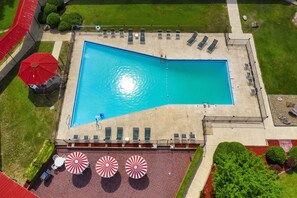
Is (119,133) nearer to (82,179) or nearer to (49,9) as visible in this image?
(82,179)

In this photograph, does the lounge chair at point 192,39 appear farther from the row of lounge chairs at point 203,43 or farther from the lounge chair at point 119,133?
the lounge chair at point 119,133

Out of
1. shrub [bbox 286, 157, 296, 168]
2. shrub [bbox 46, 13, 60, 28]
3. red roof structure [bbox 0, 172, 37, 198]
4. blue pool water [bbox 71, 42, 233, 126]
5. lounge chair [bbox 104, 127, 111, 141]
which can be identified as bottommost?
red roof structure [bbox 0, 172, 37, 198]

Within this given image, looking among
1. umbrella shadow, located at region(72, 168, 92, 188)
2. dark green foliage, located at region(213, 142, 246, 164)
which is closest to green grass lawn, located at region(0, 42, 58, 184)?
umbrella shadow, located at region(72, 168, 92, 188)

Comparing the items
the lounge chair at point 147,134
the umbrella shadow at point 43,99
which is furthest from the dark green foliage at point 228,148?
the umbrella shadow at point 43,99

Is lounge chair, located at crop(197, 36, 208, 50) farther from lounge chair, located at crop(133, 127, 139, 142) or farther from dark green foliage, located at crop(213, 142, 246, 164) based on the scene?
lounge chair, located at crop(133, 127, 139, 142)

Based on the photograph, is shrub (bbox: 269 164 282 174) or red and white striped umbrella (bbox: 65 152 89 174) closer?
red and white striped umbrella (bbox: 65 152 89 174)

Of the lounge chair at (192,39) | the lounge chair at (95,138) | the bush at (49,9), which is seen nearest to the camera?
the lounge chair at (95,138)

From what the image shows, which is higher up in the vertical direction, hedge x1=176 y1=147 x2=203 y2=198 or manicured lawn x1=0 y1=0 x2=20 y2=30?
manicured lawn x1=0 y1=0 x2=20 y2=30
